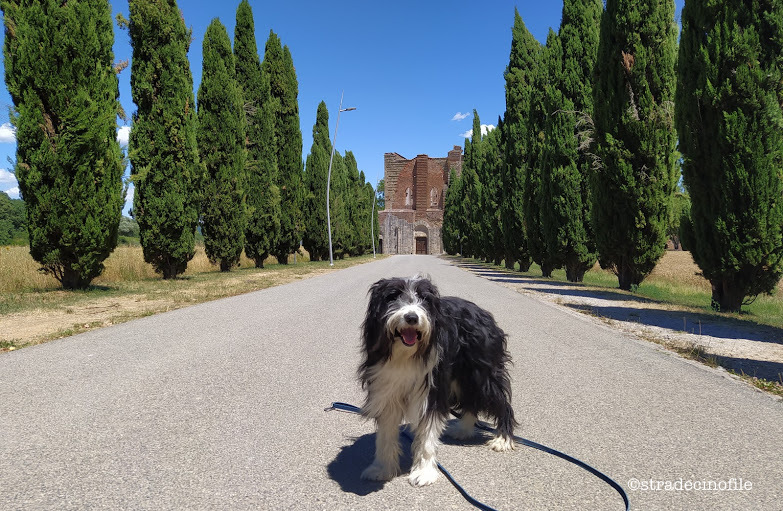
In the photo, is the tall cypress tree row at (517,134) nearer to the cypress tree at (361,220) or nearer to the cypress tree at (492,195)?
the cypress tree at (492,195)

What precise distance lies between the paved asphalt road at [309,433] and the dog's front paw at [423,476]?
0.05 m

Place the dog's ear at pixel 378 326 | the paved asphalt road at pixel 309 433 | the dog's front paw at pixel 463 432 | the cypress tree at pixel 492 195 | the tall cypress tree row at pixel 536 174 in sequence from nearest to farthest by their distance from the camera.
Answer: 1. the paved asphalt road at pixel 309 433
2. the dog's ear at pixel 378 326
3. the dog's front paw at pixel 463 432
4. the tall cypress tree row at pixel 536 174
5. the cypress tree at pixel 492 195

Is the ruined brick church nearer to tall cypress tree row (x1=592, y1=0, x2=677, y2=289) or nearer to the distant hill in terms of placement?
the distant hill

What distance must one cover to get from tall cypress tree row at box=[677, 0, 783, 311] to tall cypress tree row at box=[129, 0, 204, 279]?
637 inches

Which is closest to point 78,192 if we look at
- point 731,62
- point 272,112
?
point 731,62

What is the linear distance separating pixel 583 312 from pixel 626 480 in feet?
27.1

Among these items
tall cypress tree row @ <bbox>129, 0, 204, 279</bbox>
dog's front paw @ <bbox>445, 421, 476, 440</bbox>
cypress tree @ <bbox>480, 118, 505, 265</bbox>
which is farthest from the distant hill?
dog's front paw @ <bbox>445, 421, 476, 440</bbox>

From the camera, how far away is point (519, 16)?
30.0 meters

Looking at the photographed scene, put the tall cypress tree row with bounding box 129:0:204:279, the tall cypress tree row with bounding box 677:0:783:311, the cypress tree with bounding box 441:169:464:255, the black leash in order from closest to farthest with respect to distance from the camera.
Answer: the black leash, the tall cypress tree row with bounding box 677:0:783:311, the tall cypress tree row with bounding box 129:0:204:279, the cypress tree with bounding box 441:169:464:255

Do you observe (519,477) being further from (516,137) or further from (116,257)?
(516,137)

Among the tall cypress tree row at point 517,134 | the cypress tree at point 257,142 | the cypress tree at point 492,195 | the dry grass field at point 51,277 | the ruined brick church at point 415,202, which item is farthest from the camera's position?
the ruined brick church at point 415,202

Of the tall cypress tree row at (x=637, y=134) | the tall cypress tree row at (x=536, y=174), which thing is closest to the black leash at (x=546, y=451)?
the tall cypress tree row at (x=637, y=134)

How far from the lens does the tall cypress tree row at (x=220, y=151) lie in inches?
906

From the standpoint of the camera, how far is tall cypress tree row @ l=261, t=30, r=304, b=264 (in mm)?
32312
